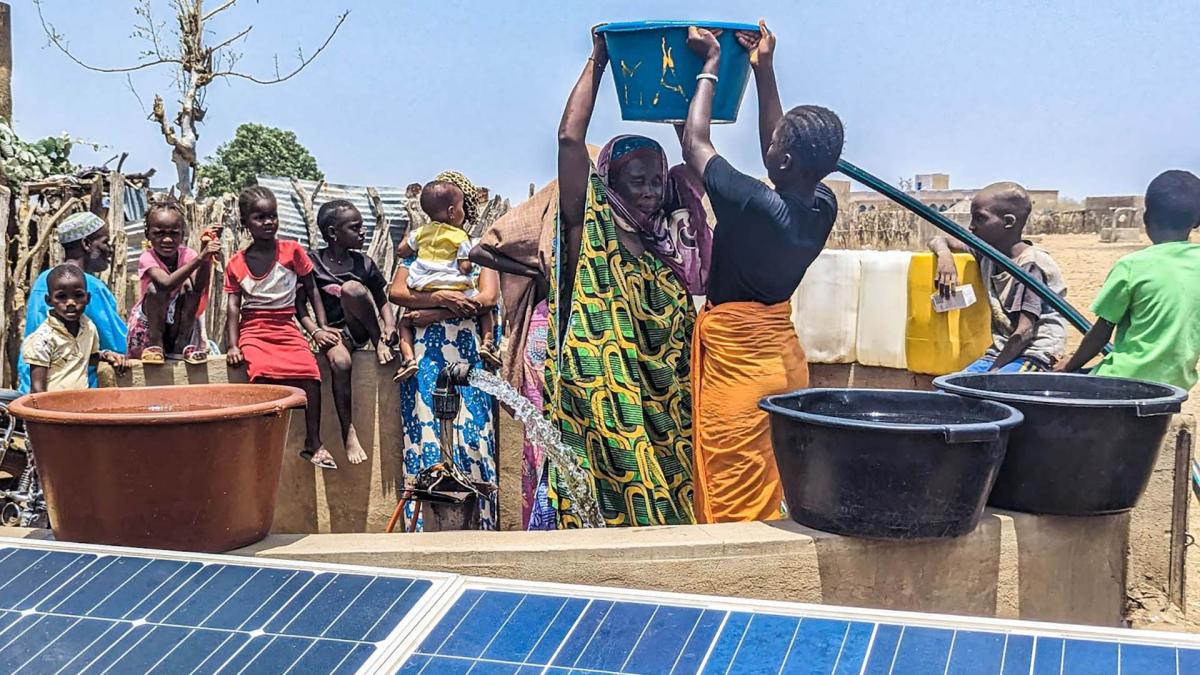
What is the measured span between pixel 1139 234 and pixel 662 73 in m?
29.3

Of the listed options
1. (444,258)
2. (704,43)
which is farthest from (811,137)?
(444,258)

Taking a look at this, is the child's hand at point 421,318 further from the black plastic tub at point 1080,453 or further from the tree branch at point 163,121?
the tree branch at point 163,121

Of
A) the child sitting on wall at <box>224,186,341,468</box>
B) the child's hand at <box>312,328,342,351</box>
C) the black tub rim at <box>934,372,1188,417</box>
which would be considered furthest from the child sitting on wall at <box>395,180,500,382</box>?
the black tub rim at <box>934,372,1188,417</box>

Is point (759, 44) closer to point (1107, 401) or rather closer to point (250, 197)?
point (1107, 401)

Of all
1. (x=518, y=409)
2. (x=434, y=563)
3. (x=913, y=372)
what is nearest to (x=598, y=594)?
(x=434, y=563)

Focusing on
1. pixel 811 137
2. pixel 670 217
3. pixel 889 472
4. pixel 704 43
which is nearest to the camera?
pixel 889 472

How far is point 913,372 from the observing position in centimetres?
578

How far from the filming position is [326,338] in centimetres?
484

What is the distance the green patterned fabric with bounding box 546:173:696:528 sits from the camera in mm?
4145

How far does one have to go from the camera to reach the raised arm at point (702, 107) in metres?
3.63

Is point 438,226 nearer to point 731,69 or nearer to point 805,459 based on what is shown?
point 731,69

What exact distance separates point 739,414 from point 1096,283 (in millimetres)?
18177

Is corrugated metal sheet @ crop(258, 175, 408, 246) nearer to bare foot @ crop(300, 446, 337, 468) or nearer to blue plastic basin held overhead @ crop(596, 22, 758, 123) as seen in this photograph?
bare foot @ crop(300, 446, 337, 468)

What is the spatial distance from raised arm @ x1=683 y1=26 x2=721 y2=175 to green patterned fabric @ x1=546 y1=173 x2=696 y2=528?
61 cm
